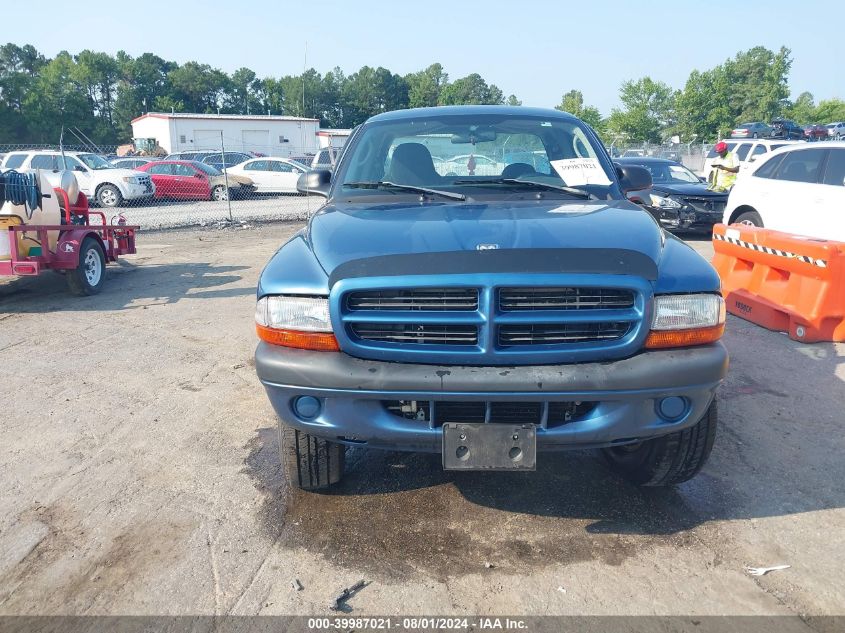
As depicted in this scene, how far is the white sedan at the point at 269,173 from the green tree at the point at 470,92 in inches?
2928

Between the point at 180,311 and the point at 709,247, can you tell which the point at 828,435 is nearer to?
the point at 180,311

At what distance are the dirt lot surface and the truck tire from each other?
0.14m

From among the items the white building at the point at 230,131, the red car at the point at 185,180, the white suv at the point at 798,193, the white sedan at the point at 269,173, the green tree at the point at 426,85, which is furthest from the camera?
the green tree at the point at 426,85

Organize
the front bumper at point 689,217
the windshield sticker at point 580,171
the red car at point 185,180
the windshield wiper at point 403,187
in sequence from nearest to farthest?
the windshield wiper at point 403,187, the windshield sticker at point 580,171, the front bumper at point 689,217, the red car at point 185,180

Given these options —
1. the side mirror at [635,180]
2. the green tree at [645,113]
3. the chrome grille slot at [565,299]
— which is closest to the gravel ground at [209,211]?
the side mirror at [635,180]

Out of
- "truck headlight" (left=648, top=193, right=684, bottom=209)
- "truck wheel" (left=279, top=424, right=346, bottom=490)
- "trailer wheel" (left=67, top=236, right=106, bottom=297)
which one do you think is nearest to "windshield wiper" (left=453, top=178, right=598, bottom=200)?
"truck wheel" (left=279, top=424, right=346, bottom=490)

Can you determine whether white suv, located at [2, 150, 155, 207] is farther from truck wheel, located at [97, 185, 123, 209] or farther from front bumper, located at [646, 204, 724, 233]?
front bumper, located at [646, 204, 724, 233]

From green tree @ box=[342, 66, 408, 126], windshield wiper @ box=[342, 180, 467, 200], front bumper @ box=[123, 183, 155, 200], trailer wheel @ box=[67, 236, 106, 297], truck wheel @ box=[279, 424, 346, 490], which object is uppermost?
green tree @ box=[342, 66, 408, 126]

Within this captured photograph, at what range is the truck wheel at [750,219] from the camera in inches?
387

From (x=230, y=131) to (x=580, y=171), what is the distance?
50407mm

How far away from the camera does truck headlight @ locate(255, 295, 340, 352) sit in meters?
2.81

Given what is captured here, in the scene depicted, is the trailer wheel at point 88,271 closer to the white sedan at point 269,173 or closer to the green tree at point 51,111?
the white sedan at point 269,173

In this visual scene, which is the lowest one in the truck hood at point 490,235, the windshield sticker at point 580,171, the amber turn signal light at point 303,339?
the amber turn signal light at point 303,339

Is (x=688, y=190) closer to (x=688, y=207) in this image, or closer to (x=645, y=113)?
(x=688, y=207)
